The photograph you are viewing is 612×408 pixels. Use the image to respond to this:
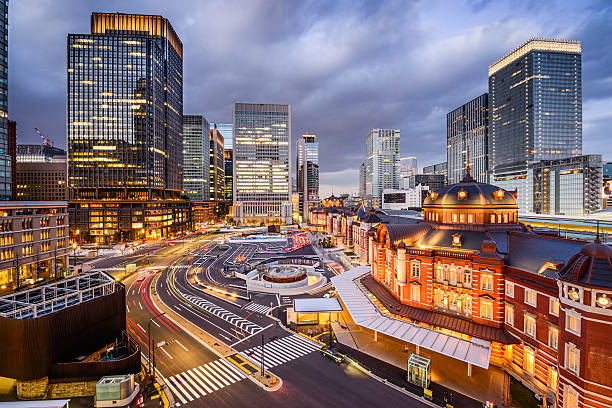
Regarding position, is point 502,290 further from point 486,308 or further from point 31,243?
point 31,243

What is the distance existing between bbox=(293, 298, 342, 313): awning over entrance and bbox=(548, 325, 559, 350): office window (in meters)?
25.6

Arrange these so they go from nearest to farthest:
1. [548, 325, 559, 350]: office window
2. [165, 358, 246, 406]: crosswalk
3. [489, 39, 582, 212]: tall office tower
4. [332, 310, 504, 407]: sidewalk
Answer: [548, 325, 559, 350]: office window < [332, 310, 504, 407]: sidewalk < [165, 358, 246, 406]: crosswalk < [489, 39, 582, 212]: tall office tower

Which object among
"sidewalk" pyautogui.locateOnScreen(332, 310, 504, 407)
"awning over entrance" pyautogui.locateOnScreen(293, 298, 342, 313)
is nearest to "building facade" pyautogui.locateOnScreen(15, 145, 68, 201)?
"awning over entrance" pyautogui.locateOnScreen(293, 298, 342, 313)

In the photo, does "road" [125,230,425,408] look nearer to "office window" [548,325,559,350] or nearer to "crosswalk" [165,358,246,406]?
"crosswalk" [165,358,246,406]

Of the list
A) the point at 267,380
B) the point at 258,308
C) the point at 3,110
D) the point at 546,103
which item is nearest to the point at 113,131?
the point at 3,110

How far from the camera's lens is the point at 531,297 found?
31203mm

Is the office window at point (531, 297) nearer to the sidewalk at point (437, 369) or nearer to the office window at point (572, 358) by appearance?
the office window at point (572, 358)

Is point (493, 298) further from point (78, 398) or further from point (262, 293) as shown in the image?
point (78, 398)

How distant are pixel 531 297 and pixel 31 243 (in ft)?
343

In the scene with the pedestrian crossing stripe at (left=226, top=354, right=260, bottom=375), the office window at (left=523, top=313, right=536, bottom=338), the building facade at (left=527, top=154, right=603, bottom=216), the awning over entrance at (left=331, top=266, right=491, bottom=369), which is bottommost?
the pedestrian crossing stripe at (left=226, top=354, right=260, bottom=375)

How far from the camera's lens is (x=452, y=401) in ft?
90.5

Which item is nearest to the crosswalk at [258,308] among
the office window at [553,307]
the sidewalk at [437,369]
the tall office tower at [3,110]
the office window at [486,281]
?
the sidewalk at [437,369]

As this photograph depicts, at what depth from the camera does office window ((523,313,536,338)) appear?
3055 centimetres

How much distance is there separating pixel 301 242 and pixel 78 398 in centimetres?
9822
